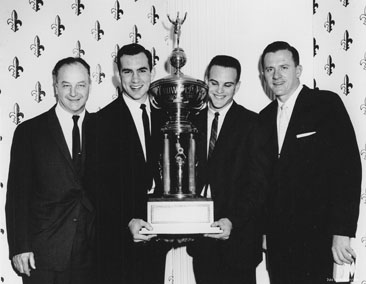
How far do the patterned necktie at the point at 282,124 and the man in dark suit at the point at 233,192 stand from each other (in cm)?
16

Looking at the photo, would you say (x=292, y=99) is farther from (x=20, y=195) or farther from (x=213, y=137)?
(x=20, y=195)

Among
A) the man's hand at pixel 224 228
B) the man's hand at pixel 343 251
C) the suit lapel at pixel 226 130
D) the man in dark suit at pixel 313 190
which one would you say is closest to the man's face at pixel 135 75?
the suit lapel at pixel 226 130

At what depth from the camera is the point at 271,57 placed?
233 centimetres

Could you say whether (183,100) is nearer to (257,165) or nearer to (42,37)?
(257,165)

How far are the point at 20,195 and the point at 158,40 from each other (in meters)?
1.38

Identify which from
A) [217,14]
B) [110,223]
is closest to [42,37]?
[217,14]

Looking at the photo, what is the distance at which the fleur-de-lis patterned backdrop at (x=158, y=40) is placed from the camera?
2.71m

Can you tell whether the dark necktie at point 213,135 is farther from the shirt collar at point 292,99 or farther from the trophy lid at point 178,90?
the shirt collar at point 292,99

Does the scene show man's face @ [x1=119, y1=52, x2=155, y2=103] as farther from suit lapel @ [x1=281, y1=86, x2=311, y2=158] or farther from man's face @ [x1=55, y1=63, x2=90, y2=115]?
suit lapel @ [x1=281, y1=86, x2=311, y2=158]

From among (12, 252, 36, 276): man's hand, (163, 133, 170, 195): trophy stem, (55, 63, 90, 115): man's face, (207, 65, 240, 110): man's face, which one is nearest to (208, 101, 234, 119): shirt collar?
(207, 65, 240, 110): man's face

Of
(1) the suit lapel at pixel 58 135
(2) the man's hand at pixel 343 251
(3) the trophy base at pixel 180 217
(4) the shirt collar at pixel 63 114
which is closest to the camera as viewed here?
(3) the trophy base at pixel 180 217

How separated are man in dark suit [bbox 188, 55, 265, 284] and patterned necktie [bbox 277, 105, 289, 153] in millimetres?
159

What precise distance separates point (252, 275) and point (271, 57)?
3.74 feet

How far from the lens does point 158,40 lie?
116 inches
